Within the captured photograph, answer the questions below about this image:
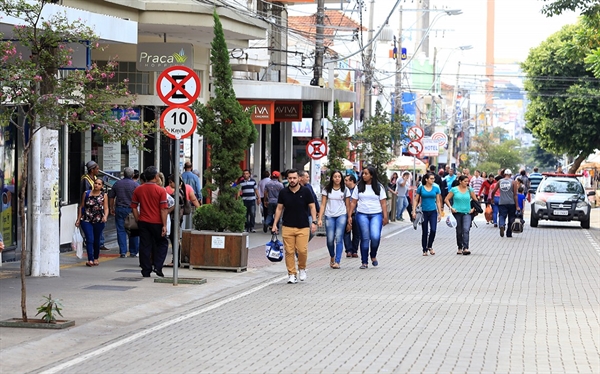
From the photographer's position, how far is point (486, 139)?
419 feet

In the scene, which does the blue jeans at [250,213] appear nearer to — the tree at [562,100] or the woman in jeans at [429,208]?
the woman in jeans at [429,208]

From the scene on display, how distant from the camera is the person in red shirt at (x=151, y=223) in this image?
17062 mm

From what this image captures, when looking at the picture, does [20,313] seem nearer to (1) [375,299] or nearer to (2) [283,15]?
(1) [375,299]

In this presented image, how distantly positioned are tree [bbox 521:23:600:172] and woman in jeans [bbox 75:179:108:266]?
42.0m

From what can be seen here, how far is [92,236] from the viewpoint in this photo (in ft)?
61.5

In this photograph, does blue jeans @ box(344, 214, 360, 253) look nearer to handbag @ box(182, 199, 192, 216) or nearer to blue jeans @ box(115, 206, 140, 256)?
handbag @ box(182, 199, 192, 216)

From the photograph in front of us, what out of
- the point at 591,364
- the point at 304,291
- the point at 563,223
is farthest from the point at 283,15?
the point at 591,364

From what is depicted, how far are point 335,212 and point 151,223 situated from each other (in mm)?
3858

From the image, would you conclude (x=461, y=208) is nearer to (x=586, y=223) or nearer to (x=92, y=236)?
(x=92, y=236)

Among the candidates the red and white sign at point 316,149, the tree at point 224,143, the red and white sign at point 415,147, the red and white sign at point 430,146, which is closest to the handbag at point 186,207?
the tree at point 224,143

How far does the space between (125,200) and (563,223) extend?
24.2 metres

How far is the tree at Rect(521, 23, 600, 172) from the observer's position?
2276 inches

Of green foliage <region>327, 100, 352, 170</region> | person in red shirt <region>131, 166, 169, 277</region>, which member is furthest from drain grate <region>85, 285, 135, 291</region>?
green foliage <region>327, 100, 352, 170</region>

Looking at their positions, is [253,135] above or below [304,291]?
above
